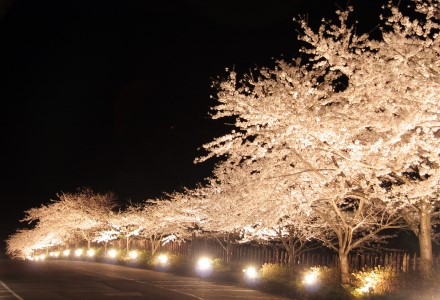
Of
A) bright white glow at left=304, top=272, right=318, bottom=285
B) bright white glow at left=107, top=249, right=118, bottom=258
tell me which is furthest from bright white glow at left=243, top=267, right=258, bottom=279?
bright white glow at left=107, top=249, right=118, bottom=258

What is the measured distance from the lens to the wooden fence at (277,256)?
55.6 feet

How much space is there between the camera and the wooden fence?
16.9 m

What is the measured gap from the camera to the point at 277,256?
2444 cm

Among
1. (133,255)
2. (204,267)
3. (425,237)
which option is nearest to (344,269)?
(425,237)

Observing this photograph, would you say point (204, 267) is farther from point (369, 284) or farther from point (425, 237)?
point (425, 237)

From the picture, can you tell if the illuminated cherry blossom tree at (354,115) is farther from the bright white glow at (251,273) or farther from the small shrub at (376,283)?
the bright white glow at (251,273)

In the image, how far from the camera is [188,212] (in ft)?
98.9

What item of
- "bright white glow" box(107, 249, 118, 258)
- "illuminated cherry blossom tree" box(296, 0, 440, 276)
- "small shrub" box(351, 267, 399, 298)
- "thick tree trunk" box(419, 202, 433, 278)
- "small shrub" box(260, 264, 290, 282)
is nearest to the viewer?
"illuminated cherry blossom tree" box(296, 0, 440, 276)

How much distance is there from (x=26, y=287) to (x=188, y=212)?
12322 millimetres

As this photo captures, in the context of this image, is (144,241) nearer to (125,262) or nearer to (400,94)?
(125,262)

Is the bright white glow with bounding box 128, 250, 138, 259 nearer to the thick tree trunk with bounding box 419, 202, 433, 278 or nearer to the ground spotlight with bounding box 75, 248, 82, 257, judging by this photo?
the ground spotlight with bounding box 75, 248, 82, 257

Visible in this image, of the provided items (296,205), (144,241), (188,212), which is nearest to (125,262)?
(144,241)

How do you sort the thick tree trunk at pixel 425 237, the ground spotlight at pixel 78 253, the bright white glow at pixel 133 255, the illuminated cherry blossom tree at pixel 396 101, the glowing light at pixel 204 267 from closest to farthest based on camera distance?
the illuminated cherry blossom tree at pixel 396 101 < the thick tree trunk at pixel 425 237 < the glowing light at pixel 204 267 < the bright white glow at pixel 133 255 < the ground spotlight at pixel 78 253

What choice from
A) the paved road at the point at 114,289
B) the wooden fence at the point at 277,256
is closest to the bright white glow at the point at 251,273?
the paved road at the point at 114,289
